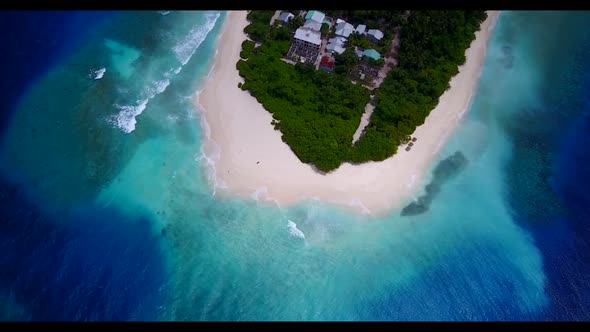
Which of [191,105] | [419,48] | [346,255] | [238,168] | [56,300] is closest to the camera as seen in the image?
[56,300]

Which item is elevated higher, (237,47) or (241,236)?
(237,47)

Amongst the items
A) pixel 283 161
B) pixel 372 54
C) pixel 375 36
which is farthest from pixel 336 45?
pixel 283 161

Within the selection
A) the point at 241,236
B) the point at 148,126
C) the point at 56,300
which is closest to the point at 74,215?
the point at 56,300

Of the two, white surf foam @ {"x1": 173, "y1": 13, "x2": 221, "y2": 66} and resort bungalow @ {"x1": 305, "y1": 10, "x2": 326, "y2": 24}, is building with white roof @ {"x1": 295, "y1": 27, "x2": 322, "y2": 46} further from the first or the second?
white surf foam @ {"x1": 173, "y1": 13, "x2": 221, "y2": 66}

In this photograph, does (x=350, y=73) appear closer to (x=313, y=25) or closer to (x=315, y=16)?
(x=313, y=25)

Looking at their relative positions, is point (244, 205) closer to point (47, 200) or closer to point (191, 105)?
point (191, 105)

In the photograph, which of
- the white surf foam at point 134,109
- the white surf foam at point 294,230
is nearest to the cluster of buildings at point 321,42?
the white surf foam at point 134,109

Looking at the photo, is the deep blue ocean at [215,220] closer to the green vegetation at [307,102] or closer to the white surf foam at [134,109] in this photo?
the white surf foam at [134,109]
